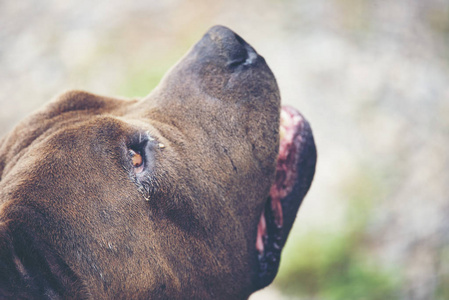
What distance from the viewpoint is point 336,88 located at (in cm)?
598

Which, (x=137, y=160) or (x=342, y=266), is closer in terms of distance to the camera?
(x=137, y=160)

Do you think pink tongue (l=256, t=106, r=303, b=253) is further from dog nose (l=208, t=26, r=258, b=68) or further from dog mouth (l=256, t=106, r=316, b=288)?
dog nose (l=208, t=26, r=258, b=68)

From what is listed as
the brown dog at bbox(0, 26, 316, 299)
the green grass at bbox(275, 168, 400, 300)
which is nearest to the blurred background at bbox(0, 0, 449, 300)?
the green grass at bbox(275, 168, 400, 300)

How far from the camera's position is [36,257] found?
77.6 inches

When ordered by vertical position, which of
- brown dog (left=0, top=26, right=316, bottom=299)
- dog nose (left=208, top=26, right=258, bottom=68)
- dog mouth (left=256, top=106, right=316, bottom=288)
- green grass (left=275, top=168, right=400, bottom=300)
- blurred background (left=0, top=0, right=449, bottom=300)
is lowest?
green grass (left=275, top=168, right=400, bottom=300)

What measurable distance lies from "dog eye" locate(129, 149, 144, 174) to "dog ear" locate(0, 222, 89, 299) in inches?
21.5

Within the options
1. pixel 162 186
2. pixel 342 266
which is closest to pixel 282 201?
pixel 162 186

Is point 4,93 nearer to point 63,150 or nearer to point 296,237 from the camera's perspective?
point 296,237

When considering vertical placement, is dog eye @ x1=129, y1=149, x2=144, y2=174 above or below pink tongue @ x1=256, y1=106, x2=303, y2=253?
above

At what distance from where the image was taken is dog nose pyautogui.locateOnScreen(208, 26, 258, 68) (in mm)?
2754

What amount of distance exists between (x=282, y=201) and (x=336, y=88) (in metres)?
3.46

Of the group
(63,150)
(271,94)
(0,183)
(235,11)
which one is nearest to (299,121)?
(271,94)

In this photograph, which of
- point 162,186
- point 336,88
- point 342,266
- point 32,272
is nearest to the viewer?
point 32,272

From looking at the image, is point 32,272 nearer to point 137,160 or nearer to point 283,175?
point 137,160
